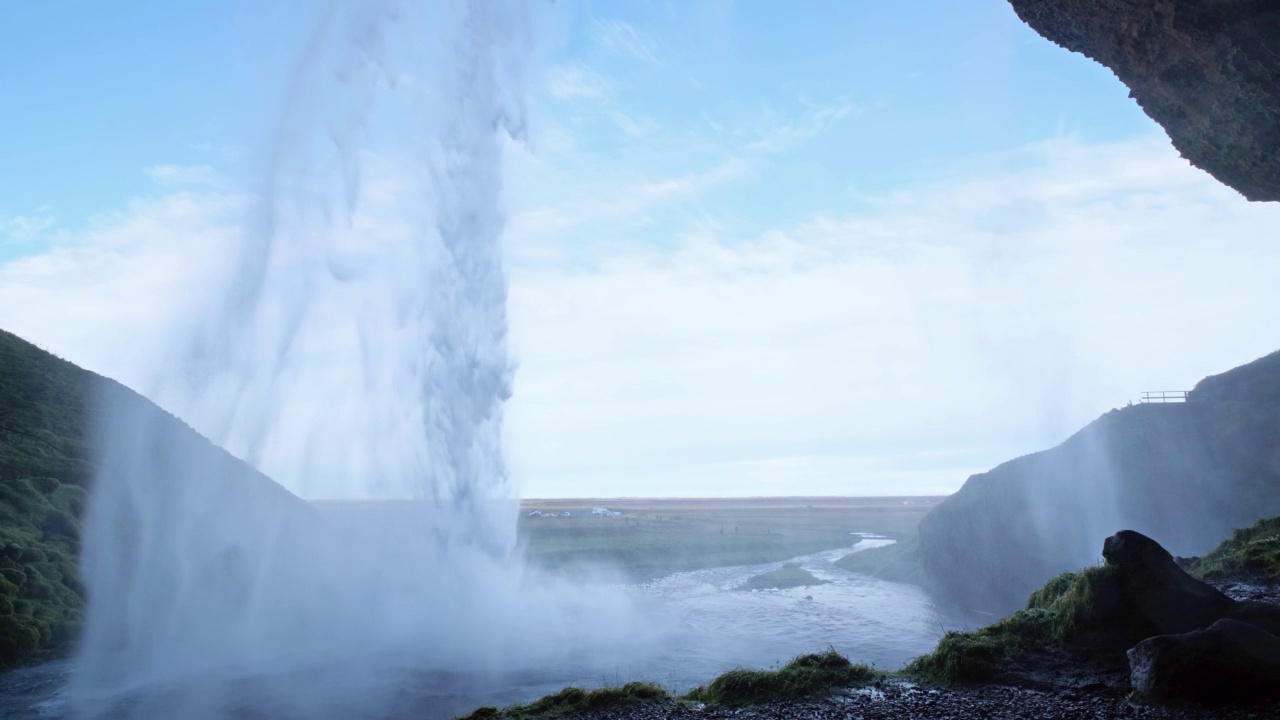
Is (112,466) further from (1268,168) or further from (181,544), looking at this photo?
(1268,168)

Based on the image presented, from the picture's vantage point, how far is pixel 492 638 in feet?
109

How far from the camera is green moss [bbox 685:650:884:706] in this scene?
16.0 metres

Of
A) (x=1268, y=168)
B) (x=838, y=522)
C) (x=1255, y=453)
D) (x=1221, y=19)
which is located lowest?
(x=838, y=522)

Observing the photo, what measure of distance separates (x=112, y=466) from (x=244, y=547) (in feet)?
49.2

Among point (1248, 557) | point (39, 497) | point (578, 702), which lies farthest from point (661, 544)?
point (578, 702)

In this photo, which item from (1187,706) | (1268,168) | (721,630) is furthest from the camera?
(721,630)

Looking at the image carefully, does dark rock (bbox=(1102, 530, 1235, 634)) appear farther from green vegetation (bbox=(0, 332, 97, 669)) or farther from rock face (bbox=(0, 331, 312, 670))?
green vegetation (bbox=(0, 332, 97, 669))

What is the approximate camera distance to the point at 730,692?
642 inches

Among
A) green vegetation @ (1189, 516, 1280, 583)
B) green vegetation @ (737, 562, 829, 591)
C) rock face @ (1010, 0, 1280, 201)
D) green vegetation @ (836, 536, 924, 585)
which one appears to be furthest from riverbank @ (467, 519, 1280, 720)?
green vegetation @ (836, 536, 924, 585)

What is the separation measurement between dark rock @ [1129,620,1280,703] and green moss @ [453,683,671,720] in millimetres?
9965

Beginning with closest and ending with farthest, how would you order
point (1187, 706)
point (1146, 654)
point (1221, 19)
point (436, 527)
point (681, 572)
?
1. point (1187, 706)
2. point (1146, 654)
3. point (1221, 19)
4. point (436, 527)
5. point (681, 572)

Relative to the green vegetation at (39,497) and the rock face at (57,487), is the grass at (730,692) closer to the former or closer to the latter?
the rock face at (57,487)

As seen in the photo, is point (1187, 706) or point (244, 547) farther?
point (244, 547)

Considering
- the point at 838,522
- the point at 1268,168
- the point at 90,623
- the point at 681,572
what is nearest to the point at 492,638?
the point at 90,623
